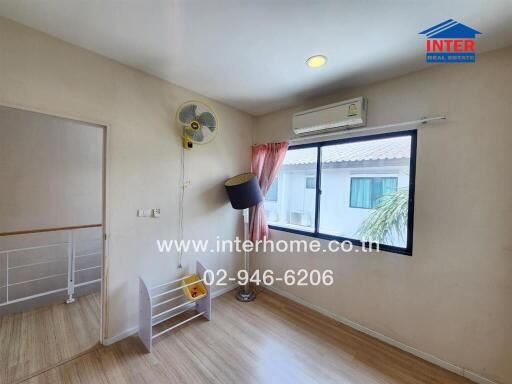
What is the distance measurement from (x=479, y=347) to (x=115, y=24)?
3.36 m

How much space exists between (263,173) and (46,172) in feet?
8.82

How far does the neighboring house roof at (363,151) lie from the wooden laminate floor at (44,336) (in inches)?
110

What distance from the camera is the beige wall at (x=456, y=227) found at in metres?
1.42

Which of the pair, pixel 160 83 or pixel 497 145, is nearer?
pixel 497 145

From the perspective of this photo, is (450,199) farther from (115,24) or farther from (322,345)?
(115,24)

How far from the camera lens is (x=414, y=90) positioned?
68.4 inches

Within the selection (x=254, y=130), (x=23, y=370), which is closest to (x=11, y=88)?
(x=23, y=370)

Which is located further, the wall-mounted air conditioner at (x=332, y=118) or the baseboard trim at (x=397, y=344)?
the wall-mounted air conditioner at (x=332, y=118)

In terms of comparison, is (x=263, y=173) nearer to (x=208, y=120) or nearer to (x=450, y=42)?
(x=208, y=120)

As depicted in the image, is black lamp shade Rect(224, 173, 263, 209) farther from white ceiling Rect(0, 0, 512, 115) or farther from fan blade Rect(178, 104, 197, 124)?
white ceiling Rect(0, 0, 512, 115)

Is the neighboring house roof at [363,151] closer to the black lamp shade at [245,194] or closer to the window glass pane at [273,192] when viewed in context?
the window glass pane at [273,192]

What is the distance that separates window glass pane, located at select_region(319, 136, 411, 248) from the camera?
186cm

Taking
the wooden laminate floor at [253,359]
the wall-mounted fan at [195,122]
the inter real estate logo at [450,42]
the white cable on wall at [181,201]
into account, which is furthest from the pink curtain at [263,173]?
the inter real estate logo at [450,42]

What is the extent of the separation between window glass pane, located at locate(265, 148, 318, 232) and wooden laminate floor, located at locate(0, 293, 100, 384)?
7.28 ft
